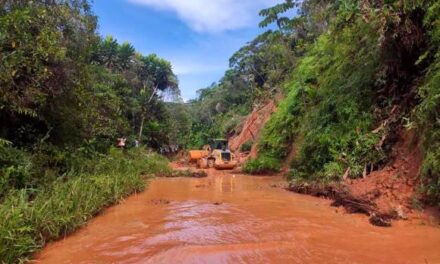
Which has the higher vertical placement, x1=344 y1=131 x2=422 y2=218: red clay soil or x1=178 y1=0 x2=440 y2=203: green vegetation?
x1=178 y1=0 x2=440 y2=203: green vegetation

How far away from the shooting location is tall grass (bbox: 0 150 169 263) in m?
5.25

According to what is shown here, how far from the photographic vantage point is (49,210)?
657 centimetres

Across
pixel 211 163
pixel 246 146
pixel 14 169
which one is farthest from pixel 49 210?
pixel 246 146

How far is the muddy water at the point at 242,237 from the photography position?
5.28 m

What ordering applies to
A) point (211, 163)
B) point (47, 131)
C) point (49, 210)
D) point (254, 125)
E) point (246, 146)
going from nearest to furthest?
point (49, 210)
point (47, 131)
point (211, 163)
point (246, 146)
point (254, 125)

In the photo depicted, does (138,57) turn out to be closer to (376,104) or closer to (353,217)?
(376,104)

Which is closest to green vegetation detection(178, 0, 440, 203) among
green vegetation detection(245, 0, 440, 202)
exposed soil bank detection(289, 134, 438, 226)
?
green vegetation detection(245, 0, 440, 202)

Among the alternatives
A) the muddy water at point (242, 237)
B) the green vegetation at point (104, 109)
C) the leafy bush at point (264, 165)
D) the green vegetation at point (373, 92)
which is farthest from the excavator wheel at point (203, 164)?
the muddy water at point (242, 237)

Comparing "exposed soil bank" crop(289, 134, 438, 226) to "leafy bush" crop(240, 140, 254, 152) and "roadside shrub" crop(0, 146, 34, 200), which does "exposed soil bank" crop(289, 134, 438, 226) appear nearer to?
"roadside shrub" crop(0, 146, 34, 200)

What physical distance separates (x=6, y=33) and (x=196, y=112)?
41.6m

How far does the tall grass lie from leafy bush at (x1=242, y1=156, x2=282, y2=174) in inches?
347

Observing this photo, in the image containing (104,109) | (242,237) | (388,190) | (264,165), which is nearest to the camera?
(242,237)

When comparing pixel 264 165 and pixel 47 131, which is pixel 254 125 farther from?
pixel 47 131

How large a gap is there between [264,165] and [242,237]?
1231 centimetres
